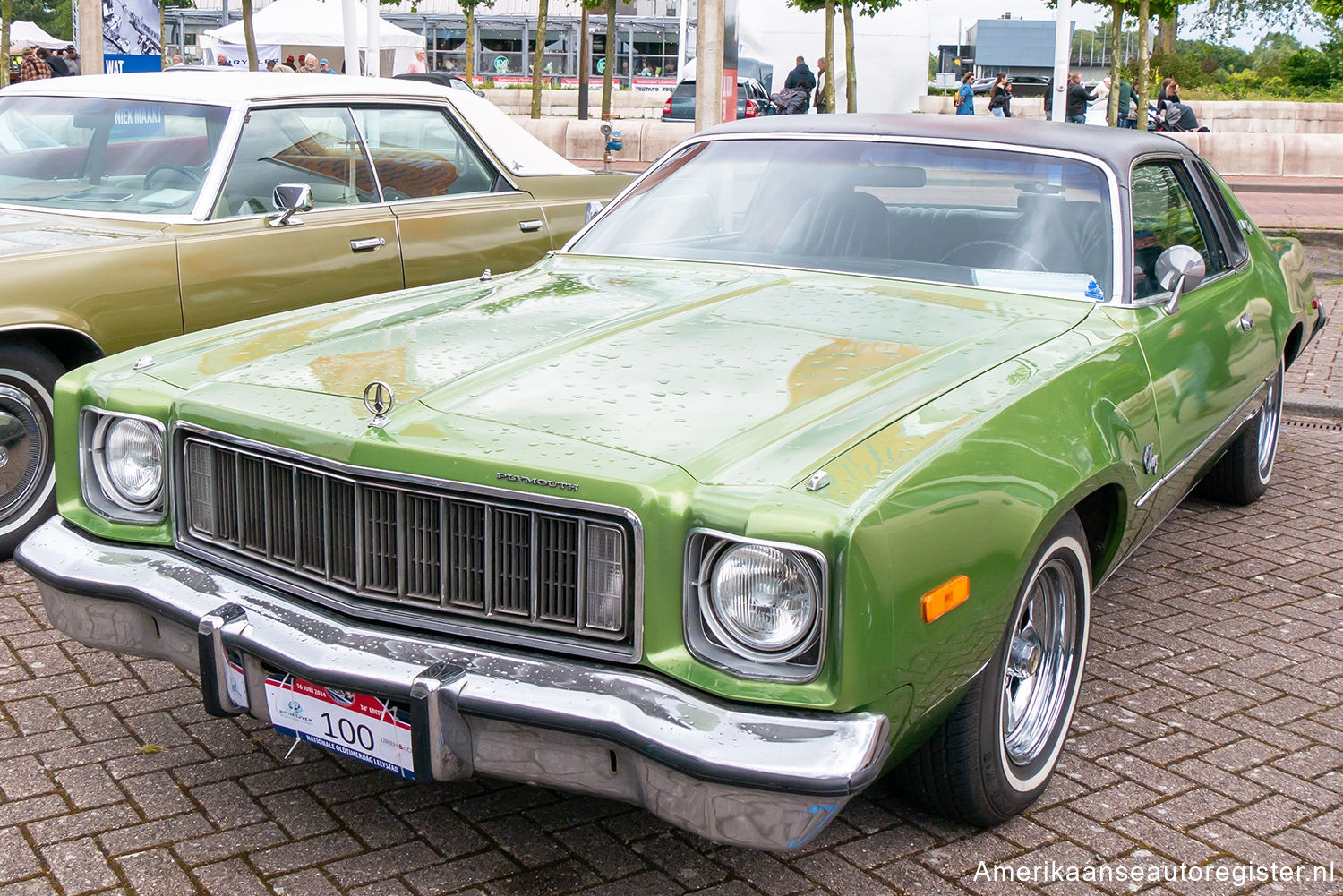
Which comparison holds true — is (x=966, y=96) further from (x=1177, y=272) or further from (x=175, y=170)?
(x=1177, y=272)

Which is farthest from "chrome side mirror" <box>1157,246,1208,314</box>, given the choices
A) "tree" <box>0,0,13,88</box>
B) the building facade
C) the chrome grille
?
the building facade

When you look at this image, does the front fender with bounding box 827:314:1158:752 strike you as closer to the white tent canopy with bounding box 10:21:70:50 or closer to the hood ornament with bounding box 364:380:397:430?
the hood ornament with bounding box 364:380:397:430

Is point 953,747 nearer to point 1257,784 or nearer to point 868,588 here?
point 868,588

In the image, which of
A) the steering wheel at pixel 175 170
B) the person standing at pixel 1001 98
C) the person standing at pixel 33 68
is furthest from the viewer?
the person standing at pixel 1001 98

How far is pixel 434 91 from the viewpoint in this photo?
257 inches

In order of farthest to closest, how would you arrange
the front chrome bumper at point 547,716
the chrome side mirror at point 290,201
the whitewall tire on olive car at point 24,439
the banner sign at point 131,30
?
the banner sign at point 131,30, the chrome side mirror at point 290,201, the whitewall tire on olive car at point 24,439, the front chrome bumper at point 547,716

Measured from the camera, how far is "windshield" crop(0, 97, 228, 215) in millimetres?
5406

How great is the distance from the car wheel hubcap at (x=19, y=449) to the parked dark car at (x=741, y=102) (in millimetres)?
21880

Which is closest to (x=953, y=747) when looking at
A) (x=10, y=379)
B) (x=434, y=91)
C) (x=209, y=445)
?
(x=209, y=445)

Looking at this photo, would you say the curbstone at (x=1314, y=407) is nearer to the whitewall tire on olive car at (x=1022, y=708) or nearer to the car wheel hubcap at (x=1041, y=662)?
the whitewall tire on olive car at (x=1022, y=708)

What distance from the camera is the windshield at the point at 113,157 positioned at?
541 cm

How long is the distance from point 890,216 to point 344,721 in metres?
2.33

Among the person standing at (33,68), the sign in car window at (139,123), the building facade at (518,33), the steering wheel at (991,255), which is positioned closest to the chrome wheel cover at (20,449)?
the sign in car window at (139,123)

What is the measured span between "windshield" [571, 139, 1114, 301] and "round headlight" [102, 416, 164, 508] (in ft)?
5.67
